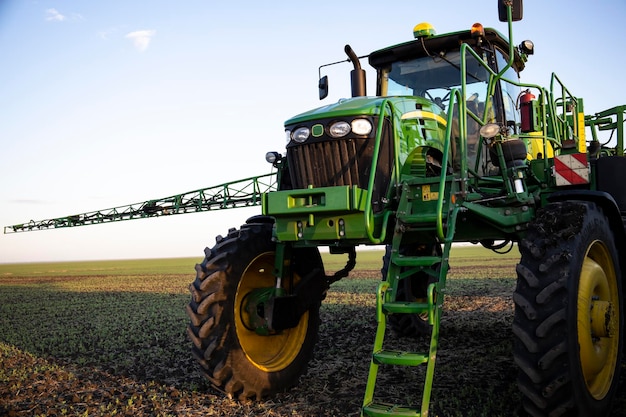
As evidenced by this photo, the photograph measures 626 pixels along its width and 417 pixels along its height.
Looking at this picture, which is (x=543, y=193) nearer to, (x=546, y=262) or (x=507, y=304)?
(x=546, y=262)

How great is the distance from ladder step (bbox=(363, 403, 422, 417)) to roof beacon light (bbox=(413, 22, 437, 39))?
4.17 metres

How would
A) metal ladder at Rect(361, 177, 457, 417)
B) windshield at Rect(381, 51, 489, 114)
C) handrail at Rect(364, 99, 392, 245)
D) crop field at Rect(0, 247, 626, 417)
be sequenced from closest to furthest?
1. metal ladder at Rect(361, 177, 457, 417)
2. handrail at Rect(364, 99, 392, 245)
3. crop field at Rect(0, 247, 626, 417)
4. windshield at Rect(381, 51, 489, 114)

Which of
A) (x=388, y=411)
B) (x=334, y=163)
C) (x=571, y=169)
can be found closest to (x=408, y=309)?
(x=388, y=411)

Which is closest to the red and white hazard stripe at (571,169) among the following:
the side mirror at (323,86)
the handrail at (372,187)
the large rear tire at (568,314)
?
the large rear tire at (568,314)

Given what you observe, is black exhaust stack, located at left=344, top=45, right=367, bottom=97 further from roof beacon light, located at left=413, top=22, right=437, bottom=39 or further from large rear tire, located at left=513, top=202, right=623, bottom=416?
large rear tire, located at left=513, top=202, right=623, bottom=416

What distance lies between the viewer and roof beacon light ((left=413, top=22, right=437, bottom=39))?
633 cm

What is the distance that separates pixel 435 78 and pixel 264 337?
3.66m

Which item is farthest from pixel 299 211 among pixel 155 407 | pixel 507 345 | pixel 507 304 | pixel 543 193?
pixel 507 304

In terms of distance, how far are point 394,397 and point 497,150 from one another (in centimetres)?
259

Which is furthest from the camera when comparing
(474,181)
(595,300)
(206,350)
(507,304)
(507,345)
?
(507,304)

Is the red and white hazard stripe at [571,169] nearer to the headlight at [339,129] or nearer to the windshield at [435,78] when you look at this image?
the windshield at [435,78]

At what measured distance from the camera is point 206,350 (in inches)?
206

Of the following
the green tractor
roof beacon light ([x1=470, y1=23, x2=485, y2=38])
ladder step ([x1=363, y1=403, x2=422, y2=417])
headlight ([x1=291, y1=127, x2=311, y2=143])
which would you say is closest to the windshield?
the green tractor

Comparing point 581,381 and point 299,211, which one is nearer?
point 581,381
